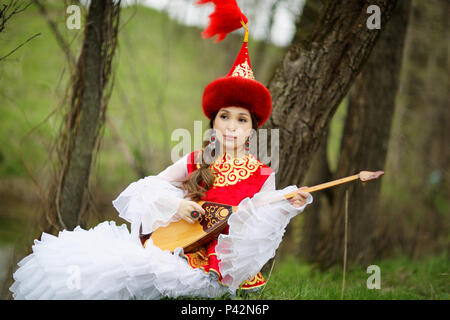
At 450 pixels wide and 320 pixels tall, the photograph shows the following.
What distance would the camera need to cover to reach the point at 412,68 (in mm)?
7680

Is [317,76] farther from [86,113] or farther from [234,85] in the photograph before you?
[86,113]

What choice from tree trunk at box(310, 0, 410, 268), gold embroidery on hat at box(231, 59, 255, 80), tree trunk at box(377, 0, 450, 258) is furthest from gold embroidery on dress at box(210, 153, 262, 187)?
tree trunk at box(377, 0, 450, 258)

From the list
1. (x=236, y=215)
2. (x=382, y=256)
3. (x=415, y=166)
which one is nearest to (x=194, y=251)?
(x=236, y=215)

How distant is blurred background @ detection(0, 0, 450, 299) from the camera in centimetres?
296

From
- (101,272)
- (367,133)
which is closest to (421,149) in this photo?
(367,133)

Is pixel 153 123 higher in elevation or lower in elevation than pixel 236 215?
higher

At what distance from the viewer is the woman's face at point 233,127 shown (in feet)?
7.61

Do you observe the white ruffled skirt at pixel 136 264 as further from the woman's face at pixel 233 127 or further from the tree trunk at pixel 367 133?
the tree trunk at pixel 367 133

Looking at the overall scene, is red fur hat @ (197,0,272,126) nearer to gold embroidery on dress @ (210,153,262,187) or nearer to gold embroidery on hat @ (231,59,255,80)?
gold embroidery on hat @ (231,59,255,80)

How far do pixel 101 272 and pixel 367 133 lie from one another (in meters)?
3.16

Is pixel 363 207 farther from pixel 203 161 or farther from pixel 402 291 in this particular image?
pixel 203 161

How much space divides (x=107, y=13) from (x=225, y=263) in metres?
2.11

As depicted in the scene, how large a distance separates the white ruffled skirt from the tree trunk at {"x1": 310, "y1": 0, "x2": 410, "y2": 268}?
2201 millimetres

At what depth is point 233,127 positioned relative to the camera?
231 cm
